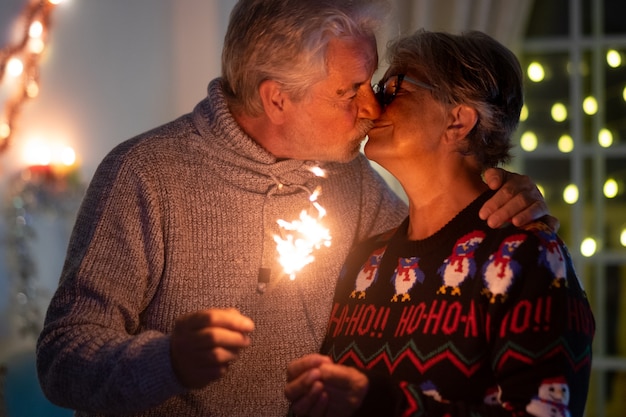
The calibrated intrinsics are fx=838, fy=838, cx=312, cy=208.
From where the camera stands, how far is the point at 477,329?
5.14ft

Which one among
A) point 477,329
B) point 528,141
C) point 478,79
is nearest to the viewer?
point 477,329

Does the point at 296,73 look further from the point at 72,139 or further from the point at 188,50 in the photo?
the point at 72,139

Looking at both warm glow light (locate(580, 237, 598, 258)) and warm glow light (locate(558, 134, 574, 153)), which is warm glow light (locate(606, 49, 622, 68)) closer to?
warm glow light (locate(558, 134, 574, 153))

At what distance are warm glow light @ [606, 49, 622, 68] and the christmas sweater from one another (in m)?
2.46

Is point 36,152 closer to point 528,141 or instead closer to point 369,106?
point 528,141

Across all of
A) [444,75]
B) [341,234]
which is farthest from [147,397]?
[444,75]

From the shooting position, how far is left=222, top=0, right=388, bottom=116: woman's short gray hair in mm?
1874

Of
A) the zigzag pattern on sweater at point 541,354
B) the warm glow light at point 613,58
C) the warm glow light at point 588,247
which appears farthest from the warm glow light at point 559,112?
the zigzag pattern on sweater at point 541,354

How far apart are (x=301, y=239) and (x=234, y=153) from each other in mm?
255

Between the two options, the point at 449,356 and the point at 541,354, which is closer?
the point at 541,354

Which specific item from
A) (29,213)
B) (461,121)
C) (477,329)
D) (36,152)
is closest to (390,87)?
(461,121)

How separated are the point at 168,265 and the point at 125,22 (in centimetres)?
325

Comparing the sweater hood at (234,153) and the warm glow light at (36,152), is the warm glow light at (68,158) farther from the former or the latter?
the sweater hood at (234,153)

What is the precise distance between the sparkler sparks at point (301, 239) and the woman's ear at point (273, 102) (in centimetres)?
17
